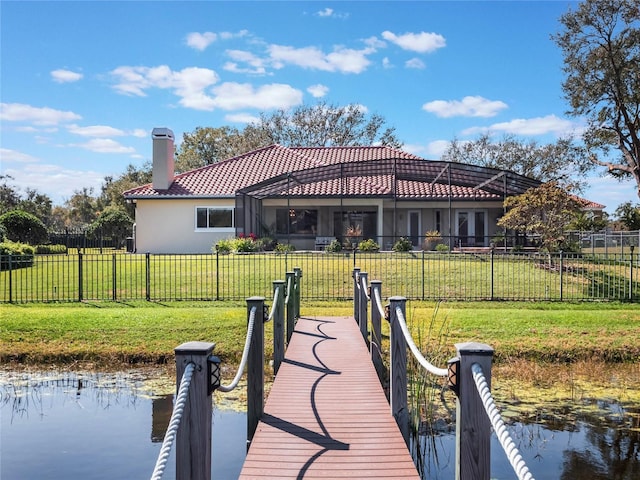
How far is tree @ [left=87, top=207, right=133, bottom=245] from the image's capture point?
39.1m

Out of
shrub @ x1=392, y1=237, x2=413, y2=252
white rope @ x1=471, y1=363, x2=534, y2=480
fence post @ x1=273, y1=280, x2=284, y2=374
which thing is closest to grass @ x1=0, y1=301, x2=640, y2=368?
fence post @ x1=273, y1=280, x2=284, y2=374

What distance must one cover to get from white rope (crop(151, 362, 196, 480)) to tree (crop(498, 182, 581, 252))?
61.5ft

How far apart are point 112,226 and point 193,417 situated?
38.1 meters

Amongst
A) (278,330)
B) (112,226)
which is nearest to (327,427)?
(278,330)

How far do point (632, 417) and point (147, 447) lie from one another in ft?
20.4

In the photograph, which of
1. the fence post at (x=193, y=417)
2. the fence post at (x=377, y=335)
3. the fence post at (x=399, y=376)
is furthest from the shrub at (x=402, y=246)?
the fence post at (x=193, y=417)

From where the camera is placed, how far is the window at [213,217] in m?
29.3

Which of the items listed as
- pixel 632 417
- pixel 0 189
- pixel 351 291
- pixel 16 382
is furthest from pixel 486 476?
pixel 0 189

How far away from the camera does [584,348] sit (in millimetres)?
11242

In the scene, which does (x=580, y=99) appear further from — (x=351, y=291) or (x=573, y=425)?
(x=573, y=425)

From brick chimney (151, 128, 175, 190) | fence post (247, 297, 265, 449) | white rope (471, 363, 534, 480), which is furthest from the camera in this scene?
brick chimney (151, 128, 175, 190)

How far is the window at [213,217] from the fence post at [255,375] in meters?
23.4

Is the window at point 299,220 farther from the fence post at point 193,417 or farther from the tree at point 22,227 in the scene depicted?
the fence post at point 193,417

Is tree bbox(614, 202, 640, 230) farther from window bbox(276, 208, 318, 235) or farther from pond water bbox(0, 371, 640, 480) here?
pond water bbox(0, 371, 640, 480)
